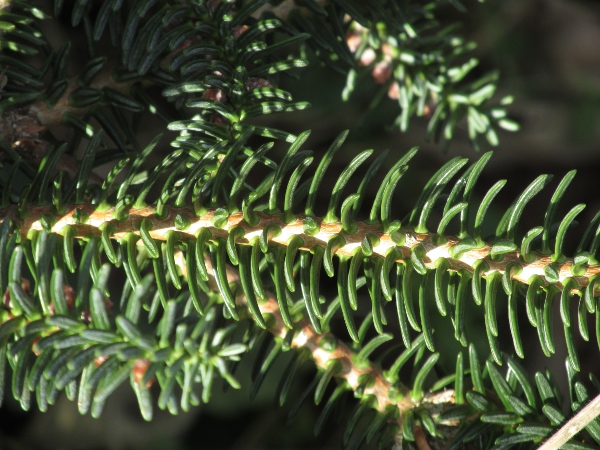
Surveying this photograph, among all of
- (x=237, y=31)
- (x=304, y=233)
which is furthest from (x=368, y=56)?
(x=304, y=233)

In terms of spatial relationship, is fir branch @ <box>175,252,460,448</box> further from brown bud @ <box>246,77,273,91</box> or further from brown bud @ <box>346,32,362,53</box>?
brown bud @ <box>346,32,362,53</box>

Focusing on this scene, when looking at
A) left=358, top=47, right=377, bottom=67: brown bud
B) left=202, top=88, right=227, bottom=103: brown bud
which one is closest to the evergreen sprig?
left=202, top=88, right=227, bottom=103: brown bud

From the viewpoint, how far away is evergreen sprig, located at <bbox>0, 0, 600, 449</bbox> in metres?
0.62

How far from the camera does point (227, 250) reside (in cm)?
67

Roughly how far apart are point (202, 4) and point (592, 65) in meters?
1.49

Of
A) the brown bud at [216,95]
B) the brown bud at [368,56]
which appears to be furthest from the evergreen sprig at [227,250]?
the brown bud at [368,56]

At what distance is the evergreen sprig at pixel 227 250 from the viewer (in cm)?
62

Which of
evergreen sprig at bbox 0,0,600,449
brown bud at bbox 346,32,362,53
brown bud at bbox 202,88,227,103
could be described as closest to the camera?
evergreen sprig at bbox 0,0,600,449

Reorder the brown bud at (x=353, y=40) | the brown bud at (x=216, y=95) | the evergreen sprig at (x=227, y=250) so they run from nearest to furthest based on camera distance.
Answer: the evergreen sprig at (x=227, y=250), the brown bud at (x=216, y=95), the brown bud at (x=353, y=40)

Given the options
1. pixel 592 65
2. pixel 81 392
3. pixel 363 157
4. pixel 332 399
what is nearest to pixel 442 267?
pixel 363 157

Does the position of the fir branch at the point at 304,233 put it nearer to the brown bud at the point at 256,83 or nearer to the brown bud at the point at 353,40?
the brown bud at the point at 256,83

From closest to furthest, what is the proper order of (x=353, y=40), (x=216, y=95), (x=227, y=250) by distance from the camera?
(x=227, y=250)
(x=216, y=95)
(x=353, y=40)

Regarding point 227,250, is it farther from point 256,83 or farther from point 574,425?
point 574,425

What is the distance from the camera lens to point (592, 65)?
1897 millimetres
